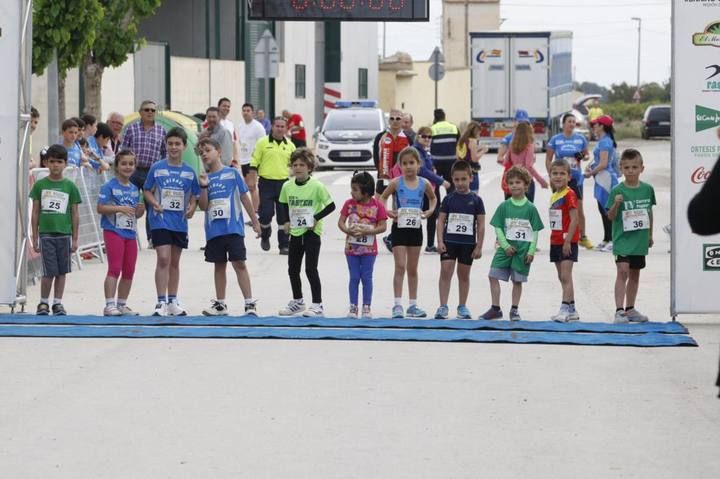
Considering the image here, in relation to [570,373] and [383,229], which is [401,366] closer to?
[570,373]

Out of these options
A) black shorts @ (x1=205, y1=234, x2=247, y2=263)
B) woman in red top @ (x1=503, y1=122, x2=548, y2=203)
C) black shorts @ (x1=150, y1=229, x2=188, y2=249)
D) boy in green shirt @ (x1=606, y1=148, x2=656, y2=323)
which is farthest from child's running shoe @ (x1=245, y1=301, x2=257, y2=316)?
woman in red top @ (x1=503, y1=122, x2=548, y2=203)

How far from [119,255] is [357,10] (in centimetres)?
715

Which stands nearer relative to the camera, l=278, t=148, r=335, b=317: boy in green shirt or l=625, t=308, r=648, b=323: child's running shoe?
l=625, t=308, r=648, b=323: child's running shoe

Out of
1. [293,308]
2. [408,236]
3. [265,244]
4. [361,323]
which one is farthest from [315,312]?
[265,244]

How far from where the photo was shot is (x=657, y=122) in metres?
63.9

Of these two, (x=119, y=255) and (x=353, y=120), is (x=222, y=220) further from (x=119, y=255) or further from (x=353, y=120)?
(x=353, y=120)

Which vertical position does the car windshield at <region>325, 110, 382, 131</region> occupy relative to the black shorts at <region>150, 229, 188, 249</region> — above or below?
above

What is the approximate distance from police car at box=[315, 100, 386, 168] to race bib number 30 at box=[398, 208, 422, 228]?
24.2 meters

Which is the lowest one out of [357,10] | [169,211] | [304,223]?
[304,223]

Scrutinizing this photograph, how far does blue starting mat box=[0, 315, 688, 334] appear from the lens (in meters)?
12.5

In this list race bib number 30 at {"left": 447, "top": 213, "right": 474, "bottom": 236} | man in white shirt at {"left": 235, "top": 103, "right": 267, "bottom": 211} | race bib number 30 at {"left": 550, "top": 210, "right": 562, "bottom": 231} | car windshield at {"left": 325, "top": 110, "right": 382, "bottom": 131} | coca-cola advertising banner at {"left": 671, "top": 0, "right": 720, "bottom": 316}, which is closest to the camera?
coca-cola advertising banner at {"left": 671, "top": 0, "right": 720, "bottom": 316}

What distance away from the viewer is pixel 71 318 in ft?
42.5

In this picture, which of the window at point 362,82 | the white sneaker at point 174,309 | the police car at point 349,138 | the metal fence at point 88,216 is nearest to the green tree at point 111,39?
the metal fence at point 88,216

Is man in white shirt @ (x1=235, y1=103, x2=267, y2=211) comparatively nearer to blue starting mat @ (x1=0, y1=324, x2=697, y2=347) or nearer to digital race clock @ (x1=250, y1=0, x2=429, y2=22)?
digital race clock @ (x1=250, y1=0, x2=429, y2=22)
